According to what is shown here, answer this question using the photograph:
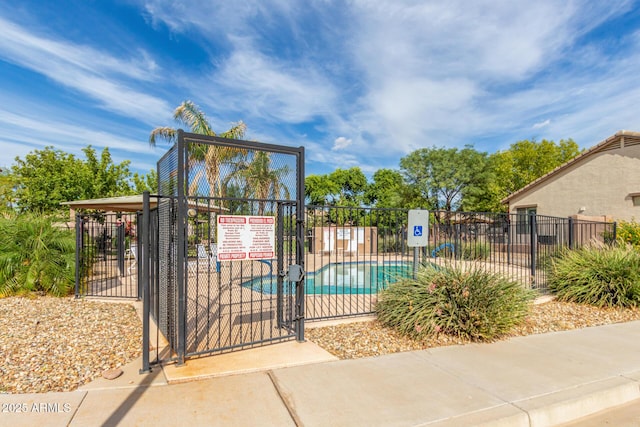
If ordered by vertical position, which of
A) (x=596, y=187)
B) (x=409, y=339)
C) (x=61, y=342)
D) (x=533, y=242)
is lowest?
(x=409, y=339)

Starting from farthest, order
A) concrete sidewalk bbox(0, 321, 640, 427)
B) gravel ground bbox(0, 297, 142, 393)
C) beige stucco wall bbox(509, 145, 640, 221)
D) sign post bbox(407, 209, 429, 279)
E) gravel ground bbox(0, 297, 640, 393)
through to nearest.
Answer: beige stucco wall bbox(509, 145, 640, 221), sign post bbox(407, 209, 429, 279), gravel ground bbox(0, 297, 640, 393), gravel ground bbox(0, 297, 142, 393), concrete sidewalk bbox(0, 321, 640, 427)

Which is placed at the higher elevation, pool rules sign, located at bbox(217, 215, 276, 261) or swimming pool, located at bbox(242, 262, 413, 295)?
pool rules sign, located at bbox(217, 215, 276, 261)

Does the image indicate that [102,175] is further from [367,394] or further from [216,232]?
[367,394]

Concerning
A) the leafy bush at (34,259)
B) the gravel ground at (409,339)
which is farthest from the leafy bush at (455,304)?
the leafy bush at (34,259)

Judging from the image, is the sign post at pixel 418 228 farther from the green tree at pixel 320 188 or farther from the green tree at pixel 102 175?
the green tree at pixel 320 188

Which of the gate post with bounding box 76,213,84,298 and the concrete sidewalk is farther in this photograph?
the gate post with bounding box 76,213,84,298

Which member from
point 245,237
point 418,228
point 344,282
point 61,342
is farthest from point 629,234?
point 61,342

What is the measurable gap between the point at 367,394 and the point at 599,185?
62.6 ft

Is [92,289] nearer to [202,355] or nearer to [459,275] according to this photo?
[202,355]

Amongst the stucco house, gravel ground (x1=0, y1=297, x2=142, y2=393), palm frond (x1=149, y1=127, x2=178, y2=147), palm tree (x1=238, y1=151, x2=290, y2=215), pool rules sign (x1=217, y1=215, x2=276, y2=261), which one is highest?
palm frond (x1=149, y1=127, x2=178, y2=147)

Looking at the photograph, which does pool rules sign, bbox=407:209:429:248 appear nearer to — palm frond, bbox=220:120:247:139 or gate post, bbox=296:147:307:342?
gate post, bbox=296:147:307:342

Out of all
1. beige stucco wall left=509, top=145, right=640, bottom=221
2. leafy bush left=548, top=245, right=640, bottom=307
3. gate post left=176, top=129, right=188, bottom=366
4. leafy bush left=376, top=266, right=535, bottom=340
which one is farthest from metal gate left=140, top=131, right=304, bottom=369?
beige stucco wall left=509, top=145, right=640, bottom=221

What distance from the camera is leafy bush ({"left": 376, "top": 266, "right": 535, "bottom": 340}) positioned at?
5.04 metres

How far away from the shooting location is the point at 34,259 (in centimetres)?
725
